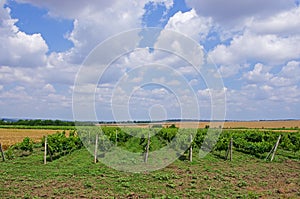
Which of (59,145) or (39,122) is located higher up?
(39,122)

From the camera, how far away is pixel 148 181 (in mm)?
11805

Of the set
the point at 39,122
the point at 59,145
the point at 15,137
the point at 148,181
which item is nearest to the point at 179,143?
the point at 59,145

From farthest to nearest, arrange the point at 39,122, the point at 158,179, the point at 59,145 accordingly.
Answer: the point at 39,122
the point at 59,145
the point at 158,179

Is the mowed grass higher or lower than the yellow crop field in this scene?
lower

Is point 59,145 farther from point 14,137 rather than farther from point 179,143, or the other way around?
point 14,137

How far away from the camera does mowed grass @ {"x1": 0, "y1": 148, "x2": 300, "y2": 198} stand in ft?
32.7

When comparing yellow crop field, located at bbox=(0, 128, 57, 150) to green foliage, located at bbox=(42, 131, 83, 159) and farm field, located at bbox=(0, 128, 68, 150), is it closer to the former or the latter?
farm field, located at bbox=(0, 128, 68, 150)

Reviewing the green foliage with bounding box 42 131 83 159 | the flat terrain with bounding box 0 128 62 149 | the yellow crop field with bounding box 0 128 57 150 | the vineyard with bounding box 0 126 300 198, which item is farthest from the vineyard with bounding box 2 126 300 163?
the flat terrain with bounding box 0 128 62 149

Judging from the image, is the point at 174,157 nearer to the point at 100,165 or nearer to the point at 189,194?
the point at 100,165

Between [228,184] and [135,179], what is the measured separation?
11.3 ft

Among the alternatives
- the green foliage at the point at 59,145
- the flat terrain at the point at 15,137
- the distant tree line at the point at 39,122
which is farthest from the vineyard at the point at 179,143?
the distant tree line at the point at 39,122

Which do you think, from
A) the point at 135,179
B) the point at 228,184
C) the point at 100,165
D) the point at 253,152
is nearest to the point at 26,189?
the point at 135,179

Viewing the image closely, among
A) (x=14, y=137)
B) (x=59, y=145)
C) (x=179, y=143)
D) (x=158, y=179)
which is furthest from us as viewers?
(x=14, y=137)

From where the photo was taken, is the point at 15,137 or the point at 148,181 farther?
the point at 15,137
